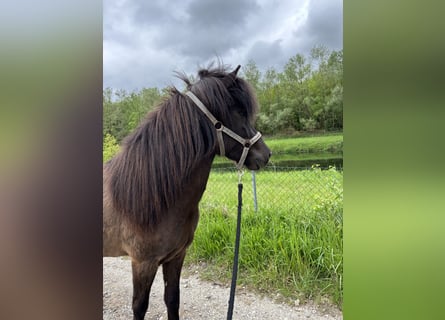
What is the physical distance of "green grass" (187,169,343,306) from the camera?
90cm

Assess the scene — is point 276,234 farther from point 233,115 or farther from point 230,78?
point 230,78

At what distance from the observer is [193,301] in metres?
1.17

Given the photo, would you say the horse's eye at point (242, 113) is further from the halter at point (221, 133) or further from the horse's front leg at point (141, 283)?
the horse's front leg at point (141, 283)

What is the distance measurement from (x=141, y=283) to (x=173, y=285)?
5.5 inches

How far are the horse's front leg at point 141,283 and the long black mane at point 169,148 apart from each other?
0.16 meters

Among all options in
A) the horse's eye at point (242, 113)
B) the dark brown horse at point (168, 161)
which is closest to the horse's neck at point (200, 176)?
the dark brown horse at point (168, 161)

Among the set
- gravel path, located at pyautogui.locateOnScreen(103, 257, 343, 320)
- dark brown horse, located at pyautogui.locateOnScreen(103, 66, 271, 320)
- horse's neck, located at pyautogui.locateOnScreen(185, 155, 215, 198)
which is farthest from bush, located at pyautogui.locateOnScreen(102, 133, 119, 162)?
gravel path, located at pyautogui.locateOnScreen(103, 257, 343, 320)

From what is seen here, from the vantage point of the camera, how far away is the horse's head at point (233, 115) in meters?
1.05

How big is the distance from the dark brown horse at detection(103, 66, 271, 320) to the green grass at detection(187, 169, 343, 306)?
0.11 metres

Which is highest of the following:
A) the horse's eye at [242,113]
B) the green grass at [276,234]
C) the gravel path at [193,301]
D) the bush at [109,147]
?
the horse's eye at [242,113]

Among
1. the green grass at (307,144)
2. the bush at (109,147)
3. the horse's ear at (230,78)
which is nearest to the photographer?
the green grass at (307,144)

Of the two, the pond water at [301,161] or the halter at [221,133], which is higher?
the halter at [221,133]

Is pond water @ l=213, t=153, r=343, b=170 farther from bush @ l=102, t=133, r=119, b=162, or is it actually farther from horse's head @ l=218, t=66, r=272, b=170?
bush @ l=102, t=133, r=119, b=162
